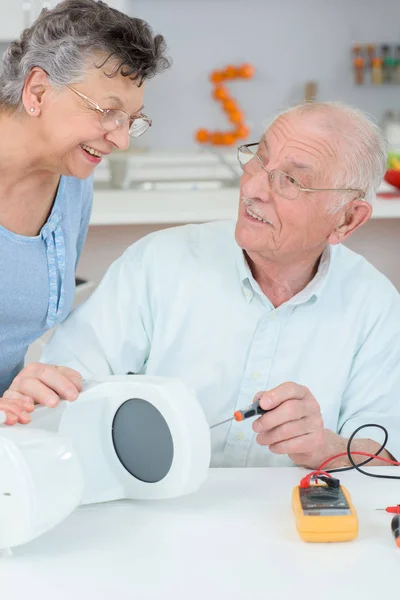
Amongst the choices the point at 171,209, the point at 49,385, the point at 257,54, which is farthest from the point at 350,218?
the point at 257,54

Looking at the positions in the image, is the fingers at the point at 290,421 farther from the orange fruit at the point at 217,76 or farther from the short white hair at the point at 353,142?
the orange fruit at the point at 217,76

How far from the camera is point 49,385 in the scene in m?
1.17

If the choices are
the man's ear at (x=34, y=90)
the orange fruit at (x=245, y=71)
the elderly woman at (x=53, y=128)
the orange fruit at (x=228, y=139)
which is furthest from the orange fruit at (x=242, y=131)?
the man's ear at (x=34, y=90)

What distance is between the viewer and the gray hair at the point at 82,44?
1.45 metres

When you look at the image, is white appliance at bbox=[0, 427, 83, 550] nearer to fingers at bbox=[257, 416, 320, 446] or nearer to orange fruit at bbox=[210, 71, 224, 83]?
fingers at bbox=[257, 416, 320, 446]

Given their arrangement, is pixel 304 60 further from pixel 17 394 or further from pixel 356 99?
pixel 17 394

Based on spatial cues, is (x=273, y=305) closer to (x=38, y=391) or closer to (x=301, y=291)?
(x=301, y=291)

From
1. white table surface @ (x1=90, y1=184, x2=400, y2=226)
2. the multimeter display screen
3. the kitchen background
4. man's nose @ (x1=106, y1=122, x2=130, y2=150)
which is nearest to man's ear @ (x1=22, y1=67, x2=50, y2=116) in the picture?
man's nose @ (x1=106, y1=122, x2=130, y2=150)

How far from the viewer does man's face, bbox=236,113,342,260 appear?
149 cm

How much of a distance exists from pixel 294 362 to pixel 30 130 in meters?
0.66

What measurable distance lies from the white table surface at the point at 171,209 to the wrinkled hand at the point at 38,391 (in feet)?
4.45

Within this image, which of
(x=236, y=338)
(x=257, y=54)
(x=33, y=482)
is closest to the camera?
(x=33, y=482)

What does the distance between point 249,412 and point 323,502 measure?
0.17 meters

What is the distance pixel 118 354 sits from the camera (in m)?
1.57
